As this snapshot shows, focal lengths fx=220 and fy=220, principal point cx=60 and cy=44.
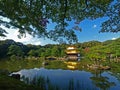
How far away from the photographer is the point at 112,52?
6300cm

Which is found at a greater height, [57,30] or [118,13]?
[118,13]

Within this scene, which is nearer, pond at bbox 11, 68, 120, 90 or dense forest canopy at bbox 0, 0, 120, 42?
dense forest canopy at bbox 0, 0, 120, 42

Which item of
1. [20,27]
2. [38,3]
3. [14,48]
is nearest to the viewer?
[38,3]

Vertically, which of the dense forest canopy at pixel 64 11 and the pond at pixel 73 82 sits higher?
the dense forest canopy at pixel 64 11

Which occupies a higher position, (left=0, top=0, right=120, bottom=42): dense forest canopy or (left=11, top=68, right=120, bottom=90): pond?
(left=0, top=0, right=120, bottom=42): dense forest canopy

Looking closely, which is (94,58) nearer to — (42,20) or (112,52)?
(112,52)

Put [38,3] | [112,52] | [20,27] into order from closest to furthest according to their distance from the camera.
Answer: [38,3], [20,27], [112,52]

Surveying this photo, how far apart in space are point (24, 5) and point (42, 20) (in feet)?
2.86

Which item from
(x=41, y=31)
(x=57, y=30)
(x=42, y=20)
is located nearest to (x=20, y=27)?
(x=41, y=31)

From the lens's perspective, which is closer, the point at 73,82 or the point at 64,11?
the point at 64,11

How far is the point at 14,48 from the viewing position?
7281 centimetres

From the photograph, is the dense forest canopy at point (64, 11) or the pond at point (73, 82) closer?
the dense forest canopy at point (64, 11)

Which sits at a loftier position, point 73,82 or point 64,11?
point 64,11

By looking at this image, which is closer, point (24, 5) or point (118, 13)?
point (24, 5)
